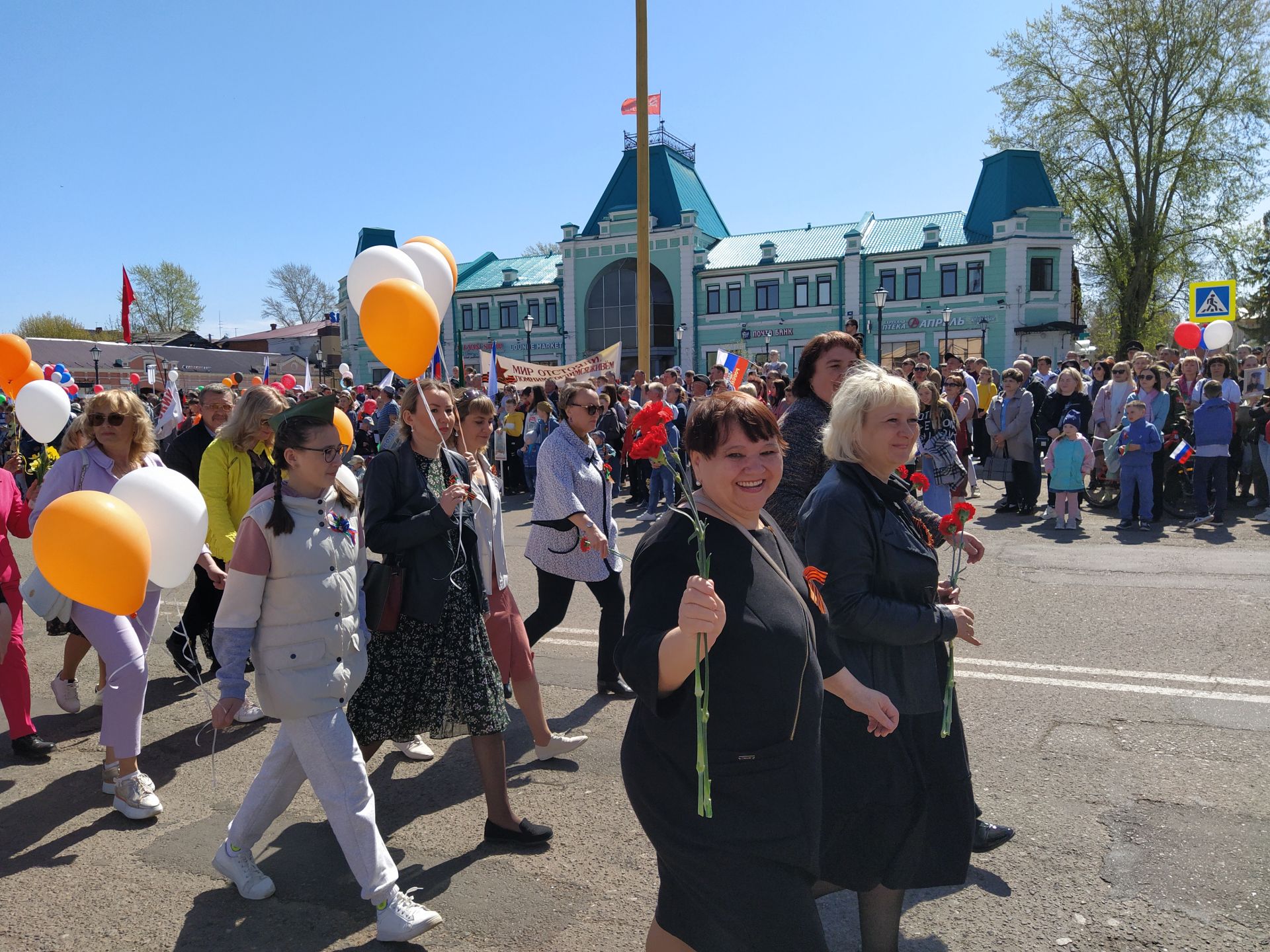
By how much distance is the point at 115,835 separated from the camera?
3.93 m

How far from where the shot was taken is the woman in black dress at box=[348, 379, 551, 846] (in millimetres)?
3682

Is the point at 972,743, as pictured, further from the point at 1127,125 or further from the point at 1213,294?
the point at 1127,125

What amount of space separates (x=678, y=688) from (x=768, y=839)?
406 millimetres

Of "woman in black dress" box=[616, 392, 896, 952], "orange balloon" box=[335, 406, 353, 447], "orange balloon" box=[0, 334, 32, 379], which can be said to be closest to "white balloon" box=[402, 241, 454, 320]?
"orange balloon" box=[335, 406, 353, 447]

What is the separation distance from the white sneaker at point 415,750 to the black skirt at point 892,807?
2.63m

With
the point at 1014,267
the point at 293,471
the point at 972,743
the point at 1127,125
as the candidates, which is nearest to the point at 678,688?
the point at 293,471

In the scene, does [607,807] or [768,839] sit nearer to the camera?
[768,839]

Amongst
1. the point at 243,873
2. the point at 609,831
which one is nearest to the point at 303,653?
the point at 243,873

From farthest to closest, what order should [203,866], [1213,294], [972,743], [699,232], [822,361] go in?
[699,232]
[1213,294]
[972,743]
[822,361]
[203,866]

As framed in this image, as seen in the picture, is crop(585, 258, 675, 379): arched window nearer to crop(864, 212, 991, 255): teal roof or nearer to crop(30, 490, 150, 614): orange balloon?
crop(864, 212, 991, 255): teal roof

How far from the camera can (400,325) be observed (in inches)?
160

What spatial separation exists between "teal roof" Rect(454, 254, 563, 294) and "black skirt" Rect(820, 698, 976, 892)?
52215 millimetres

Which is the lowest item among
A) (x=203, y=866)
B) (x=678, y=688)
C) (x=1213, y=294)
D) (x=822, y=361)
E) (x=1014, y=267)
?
(x=203, y=866)

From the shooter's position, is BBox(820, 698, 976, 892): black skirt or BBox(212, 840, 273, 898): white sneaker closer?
BBox(820, 698, 976, 892): black skirt
